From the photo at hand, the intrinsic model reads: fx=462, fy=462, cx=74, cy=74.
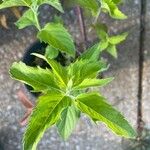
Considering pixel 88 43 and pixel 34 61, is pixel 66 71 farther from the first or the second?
pixel 88 43

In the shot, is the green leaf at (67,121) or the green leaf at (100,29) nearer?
the green leaf at (67,121)

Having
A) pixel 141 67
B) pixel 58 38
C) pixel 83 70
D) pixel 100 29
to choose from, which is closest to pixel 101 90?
pixel 141 67

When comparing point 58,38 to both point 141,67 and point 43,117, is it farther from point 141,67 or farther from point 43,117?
point 141,67

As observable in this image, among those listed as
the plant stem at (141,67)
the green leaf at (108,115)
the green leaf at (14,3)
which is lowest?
the plant stem at (141,67)

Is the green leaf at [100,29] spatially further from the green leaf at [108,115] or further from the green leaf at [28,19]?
the green leaf at [108,115]

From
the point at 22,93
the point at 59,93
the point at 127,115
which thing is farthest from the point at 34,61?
the point at 59,93

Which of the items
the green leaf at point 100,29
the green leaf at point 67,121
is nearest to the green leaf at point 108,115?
the green leaf at point 67,121
